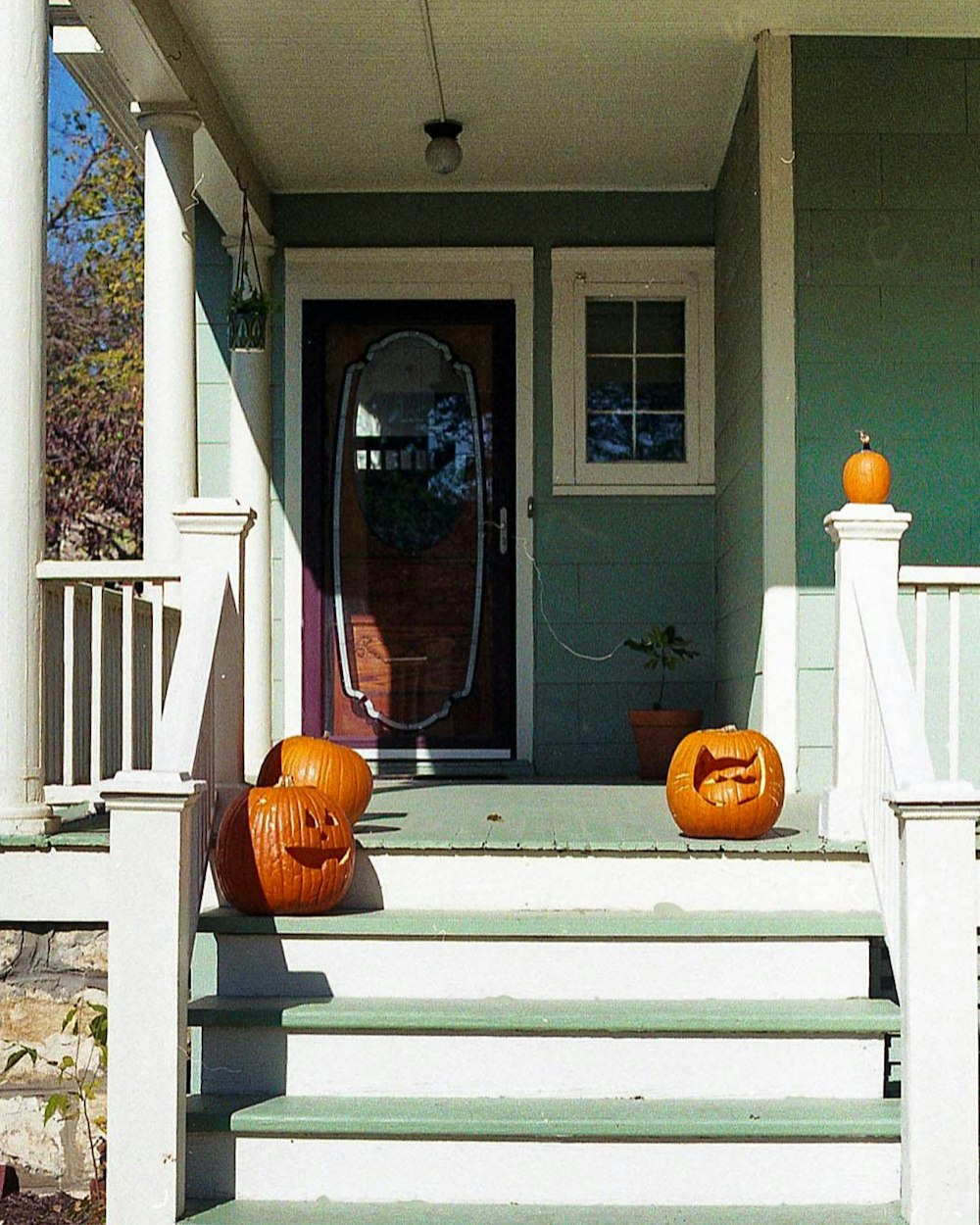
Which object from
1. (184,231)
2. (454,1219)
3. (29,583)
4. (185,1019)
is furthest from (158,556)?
(454,1219)

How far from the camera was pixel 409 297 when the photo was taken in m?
7.23

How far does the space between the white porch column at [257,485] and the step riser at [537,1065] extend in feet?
10.6

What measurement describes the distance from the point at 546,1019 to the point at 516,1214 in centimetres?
43

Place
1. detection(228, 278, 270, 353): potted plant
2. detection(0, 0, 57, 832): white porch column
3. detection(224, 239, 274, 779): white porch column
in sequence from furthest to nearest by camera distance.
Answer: detection(224, 239, 274, 779): white porch column < detection(228, 278, 270, 353): potted plant < detection(0, 0, 57, 832): white porch column

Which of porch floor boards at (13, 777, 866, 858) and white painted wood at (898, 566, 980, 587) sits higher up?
white painted wood at (898, 566, 980, 587)

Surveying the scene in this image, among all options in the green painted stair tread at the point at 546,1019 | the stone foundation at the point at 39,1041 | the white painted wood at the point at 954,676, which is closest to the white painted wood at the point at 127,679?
the stone foundation at the point at 39,1041

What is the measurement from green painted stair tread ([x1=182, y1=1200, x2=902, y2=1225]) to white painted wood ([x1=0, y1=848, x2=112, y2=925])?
2.87 ft

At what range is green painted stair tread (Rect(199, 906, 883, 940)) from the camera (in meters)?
3.69

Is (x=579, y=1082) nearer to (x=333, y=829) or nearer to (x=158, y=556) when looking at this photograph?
(x=333, y=829)

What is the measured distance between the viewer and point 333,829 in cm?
372

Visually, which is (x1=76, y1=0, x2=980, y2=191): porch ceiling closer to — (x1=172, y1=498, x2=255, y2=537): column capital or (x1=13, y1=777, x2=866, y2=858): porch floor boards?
(x1=172, y1=498, x2=255, y2=537): column capital

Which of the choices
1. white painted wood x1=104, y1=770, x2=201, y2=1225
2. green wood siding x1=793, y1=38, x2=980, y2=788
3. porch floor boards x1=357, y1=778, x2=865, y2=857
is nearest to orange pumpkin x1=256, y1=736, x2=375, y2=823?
porch floor boards x1=357, y1=778, x2=865, y2=857

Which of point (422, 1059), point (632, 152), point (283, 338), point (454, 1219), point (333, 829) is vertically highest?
point (632, 152)

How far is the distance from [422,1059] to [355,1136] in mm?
261
